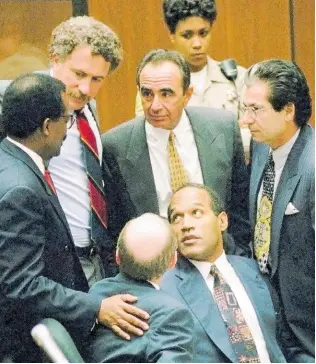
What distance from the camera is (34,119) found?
2.27 m

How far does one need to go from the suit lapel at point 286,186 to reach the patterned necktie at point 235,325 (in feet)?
0.75

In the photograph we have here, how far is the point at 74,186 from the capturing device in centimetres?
273

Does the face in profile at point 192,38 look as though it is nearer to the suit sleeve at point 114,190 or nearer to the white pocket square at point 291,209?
the suit sleeve at point 114,190

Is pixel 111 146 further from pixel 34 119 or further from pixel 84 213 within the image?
pixel 34 119

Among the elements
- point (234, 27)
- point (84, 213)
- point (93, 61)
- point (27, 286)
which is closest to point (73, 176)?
point (84, 213)

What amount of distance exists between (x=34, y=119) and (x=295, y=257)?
94 centimetres

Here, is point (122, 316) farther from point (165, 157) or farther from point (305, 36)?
point (305, 36)

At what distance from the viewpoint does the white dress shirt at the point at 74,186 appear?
272 centimetres

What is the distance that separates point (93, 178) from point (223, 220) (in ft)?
1.39

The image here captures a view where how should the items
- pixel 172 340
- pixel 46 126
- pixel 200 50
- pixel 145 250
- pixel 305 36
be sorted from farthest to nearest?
1. pixel 305 36
2. pixel 200 50
3. pixel 46 126
4. pixel 145 250
5. pixel 172 340

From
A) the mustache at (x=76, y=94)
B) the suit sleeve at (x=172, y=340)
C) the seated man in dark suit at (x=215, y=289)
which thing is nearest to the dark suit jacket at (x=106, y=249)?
the mustache at (x=76, y=94)

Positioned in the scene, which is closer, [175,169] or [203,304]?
[203,304]

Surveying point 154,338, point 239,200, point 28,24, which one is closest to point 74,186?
point 239,200

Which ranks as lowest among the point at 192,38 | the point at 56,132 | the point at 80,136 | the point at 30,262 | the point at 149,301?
the point at 149,301
